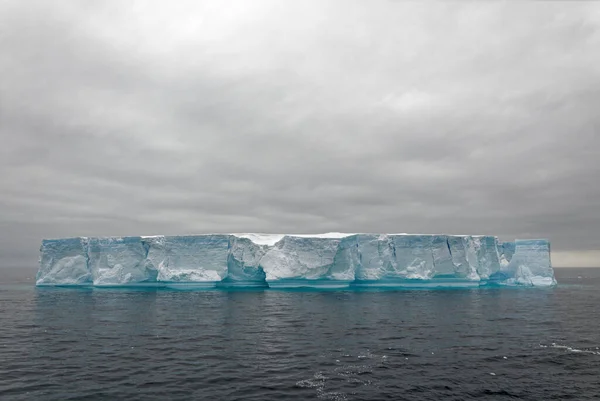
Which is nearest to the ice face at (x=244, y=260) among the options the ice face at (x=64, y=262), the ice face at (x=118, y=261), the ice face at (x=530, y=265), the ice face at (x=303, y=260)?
the ice face at (x=303, y=260)

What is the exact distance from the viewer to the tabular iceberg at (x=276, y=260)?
40281mm

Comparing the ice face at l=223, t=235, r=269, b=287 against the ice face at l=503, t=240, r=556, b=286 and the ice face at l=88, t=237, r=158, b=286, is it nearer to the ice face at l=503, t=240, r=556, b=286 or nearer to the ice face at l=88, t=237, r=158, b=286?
the ice face at l=88, t=237, r=158, b=286

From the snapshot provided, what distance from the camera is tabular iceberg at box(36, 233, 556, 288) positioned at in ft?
132

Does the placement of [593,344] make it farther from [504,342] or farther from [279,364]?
[279,364]

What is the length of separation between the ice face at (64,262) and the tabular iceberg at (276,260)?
0.31 ft

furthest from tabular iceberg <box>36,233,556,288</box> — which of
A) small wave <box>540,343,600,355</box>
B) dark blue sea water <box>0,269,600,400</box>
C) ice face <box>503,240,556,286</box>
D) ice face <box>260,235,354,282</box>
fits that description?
small wave <box>540,343,600,355</box>

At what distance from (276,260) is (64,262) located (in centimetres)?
2280

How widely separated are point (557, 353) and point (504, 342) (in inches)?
86.6

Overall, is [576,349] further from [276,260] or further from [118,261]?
[118,261]

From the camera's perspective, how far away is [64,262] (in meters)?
43.3

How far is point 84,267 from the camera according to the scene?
143 feet

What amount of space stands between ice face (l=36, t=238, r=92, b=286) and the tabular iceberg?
95 millimetres

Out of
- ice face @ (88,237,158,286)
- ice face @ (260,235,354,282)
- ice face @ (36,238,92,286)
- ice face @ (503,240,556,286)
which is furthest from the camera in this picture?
ice face @ (503,240,556,286)

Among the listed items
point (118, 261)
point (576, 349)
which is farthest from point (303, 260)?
point (576, 349)
